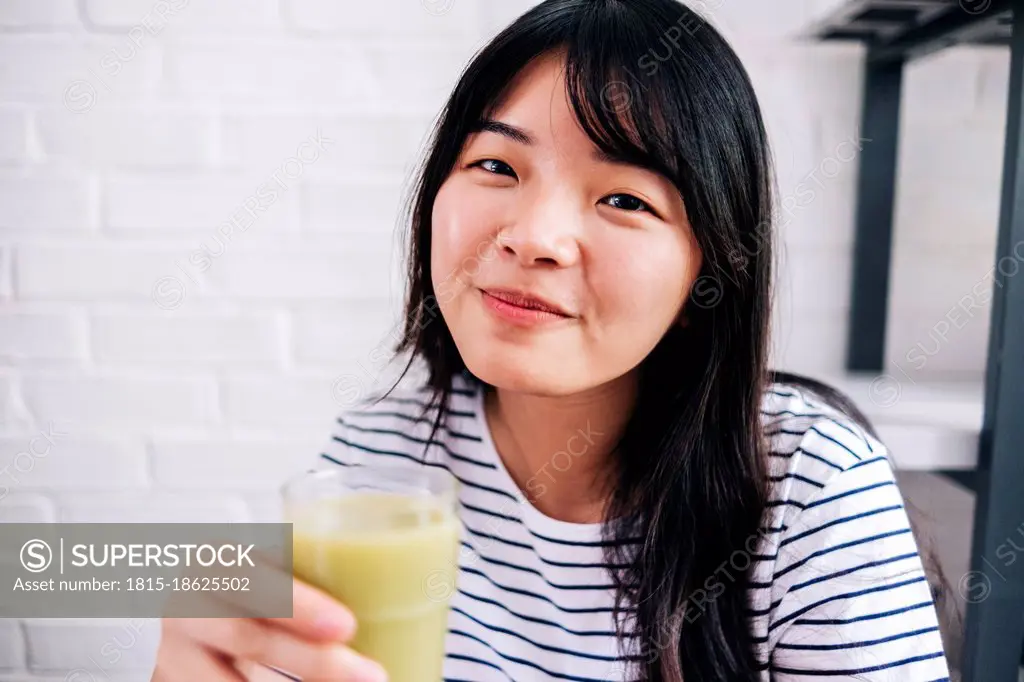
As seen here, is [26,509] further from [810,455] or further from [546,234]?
[810,455]

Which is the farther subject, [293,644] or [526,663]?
[526,663]

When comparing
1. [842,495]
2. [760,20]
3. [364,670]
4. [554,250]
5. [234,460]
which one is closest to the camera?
[364,670]

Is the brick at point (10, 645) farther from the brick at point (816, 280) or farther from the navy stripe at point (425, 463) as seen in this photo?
the brick at point (816, 280)

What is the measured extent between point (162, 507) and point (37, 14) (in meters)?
0.79

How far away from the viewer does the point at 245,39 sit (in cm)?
118

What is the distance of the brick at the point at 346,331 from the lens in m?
1.24

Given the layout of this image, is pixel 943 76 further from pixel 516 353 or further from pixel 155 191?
pixel 155 191

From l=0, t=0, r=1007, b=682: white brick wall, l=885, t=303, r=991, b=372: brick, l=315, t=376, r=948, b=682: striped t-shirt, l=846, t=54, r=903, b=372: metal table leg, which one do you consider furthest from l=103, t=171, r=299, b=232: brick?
l=885, t=303, r=991, b=372: brick

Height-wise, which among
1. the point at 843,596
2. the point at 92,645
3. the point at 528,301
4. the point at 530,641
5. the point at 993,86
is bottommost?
the point at 92,645

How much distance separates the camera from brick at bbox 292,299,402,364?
1.24 metres

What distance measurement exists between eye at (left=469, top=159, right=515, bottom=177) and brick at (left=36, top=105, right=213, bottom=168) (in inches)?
25.3

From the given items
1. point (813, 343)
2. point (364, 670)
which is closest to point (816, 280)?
point (813, 343)

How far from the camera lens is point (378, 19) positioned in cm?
117

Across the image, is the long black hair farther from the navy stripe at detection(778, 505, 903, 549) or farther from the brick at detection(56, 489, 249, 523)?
the brick at detection(56, 489, 249, 523)
